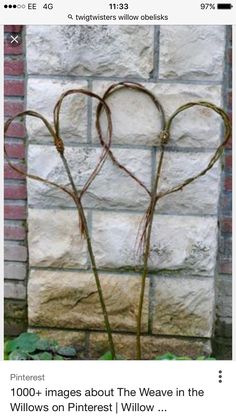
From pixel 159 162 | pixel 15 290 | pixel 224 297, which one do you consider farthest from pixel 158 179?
pixel 15 290

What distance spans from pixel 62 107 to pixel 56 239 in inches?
12.7

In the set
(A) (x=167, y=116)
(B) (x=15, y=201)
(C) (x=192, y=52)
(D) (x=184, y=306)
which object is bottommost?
(D) (x=184, y=306)

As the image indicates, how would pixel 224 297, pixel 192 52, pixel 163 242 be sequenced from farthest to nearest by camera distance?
pixel 224 297, pixel 163 242, pixel 192 52

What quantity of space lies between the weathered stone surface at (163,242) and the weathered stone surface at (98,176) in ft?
0.13

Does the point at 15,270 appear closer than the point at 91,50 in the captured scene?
No

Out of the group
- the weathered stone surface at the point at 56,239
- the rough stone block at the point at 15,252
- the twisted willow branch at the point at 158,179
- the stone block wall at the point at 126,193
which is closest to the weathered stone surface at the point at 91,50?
the stone block wall at the point at 126,193

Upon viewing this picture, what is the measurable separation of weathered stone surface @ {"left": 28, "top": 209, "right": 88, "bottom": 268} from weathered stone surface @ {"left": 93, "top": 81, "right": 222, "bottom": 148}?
238 millimetres

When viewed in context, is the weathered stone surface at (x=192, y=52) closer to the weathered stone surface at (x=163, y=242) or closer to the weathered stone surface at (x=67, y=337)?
the weathered stone surface at (x=163, y=242)

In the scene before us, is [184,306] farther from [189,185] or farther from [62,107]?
[62,107]

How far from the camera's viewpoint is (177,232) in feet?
5.97

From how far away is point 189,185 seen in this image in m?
1.79
